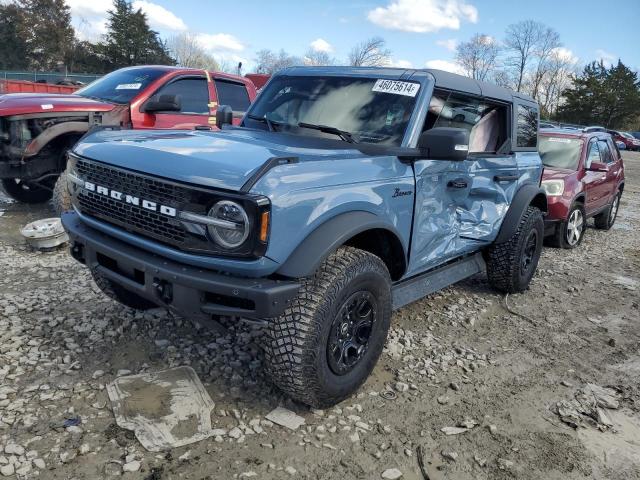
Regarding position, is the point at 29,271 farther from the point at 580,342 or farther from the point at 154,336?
the point at 580,342

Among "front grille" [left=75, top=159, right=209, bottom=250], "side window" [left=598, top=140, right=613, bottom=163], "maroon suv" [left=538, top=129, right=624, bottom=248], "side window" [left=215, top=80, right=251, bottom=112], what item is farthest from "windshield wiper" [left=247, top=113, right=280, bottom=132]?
"side window" [left=598, top=140, right=613, bottom=163]

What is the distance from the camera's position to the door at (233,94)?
23.4 ft

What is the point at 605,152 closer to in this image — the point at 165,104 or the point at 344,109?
the point at 344,109

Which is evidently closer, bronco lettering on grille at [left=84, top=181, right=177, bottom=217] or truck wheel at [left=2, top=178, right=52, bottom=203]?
bronco lettering on grille at [left=84, top=181, right=177, bottom=217]

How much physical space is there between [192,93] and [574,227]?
5.95m

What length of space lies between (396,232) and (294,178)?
896mm

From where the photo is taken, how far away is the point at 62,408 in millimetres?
2701

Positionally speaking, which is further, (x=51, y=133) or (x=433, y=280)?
(x=51, y=133)

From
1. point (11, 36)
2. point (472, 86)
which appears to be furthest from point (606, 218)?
point (11, 36)

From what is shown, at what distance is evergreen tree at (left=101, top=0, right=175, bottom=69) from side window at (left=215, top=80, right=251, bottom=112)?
155 ft

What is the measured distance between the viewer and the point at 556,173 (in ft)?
24.1

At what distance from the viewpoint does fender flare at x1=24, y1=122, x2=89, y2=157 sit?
580cm

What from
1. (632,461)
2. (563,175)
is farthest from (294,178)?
(563,175)

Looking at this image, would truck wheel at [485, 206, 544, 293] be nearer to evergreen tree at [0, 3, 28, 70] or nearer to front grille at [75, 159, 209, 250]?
front grille at [75, 159, 209, 250]
